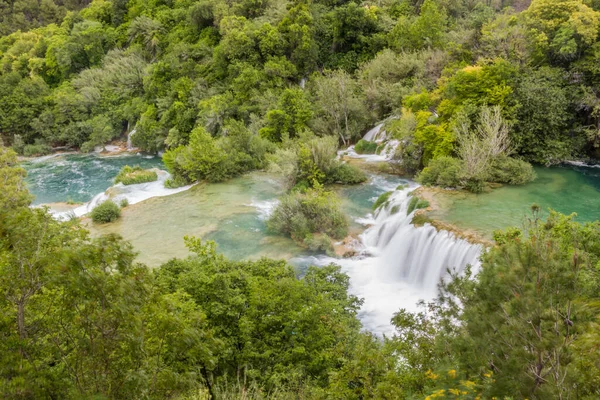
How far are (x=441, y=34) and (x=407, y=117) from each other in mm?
12822

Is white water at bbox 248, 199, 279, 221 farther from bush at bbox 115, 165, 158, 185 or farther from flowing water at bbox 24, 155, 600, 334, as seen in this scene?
bush at bbox 115, 165, 158, 185

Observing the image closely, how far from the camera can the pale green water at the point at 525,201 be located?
16.1m

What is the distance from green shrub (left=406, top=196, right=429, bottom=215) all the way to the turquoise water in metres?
20.7

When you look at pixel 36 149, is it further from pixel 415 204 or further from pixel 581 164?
pixel 581 164

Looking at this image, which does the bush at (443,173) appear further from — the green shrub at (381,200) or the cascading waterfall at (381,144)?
the cascading waterfall at (381,144)

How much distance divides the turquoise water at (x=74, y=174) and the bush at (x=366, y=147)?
1537cm

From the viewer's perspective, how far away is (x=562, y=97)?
21.7 meters

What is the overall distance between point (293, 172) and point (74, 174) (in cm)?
1980

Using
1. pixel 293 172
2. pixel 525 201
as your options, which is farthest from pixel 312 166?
pixel 525 201

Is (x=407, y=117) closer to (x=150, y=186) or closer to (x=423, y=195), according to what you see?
(x=423, y=195)

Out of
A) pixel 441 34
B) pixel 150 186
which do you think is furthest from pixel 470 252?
pixel 441 34

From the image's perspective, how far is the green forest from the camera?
4.85m

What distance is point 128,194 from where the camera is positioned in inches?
947

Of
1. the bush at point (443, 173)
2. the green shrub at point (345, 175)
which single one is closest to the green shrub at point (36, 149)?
the green shrub at point (345, 175)
